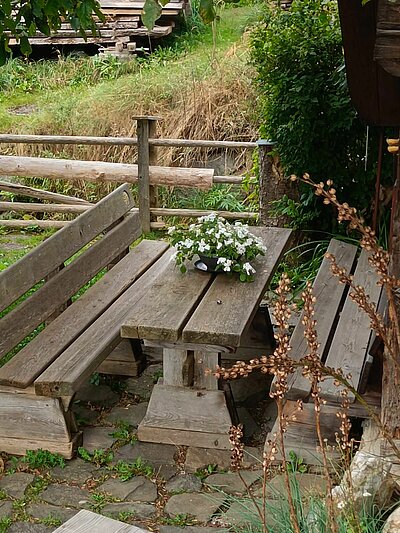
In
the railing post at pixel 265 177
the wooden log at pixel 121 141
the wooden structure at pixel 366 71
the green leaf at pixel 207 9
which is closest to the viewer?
the green leaf at pixel 207 9

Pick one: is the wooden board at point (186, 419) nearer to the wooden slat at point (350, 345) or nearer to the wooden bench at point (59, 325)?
the wooden bench at point (59, 325)

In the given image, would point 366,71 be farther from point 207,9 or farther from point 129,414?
point 129,414

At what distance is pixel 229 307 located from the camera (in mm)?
4242

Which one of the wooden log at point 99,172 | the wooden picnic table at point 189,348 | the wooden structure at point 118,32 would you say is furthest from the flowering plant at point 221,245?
the wooden structure at point 118,32

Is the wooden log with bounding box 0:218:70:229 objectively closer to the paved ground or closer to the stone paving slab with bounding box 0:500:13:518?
the paved ground

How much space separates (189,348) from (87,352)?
55cm

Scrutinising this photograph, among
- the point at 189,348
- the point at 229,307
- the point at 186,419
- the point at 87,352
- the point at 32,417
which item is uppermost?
the point at 229,307

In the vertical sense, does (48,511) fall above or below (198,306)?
below

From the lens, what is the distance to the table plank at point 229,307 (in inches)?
155

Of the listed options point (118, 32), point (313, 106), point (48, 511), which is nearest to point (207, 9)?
point (48, 511)

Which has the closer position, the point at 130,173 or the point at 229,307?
the point at 229,307

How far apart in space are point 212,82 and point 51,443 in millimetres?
6488

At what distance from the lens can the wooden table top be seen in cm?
Result: 395

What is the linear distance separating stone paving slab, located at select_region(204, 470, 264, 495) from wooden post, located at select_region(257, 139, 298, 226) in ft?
10.8
